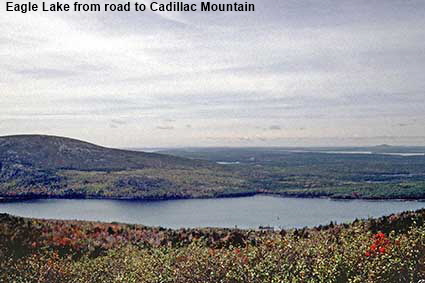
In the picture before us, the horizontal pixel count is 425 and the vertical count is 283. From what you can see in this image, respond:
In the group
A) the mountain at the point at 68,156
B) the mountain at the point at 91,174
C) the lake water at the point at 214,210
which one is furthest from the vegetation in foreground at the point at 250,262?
the mountain at the point at 68,156

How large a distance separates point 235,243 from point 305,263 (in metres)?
12.6

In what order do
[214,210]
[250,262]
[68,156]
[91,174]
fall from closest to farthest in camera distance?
[250,262] < [214,210] < [91,174] < [68,156]

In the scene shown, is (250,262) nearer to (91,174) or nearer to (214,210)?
(214,210)

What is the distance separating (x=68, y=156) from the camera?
6388 inches

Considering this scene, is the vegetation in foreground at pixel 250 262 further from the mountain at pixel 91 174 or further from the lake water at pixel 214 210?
the mountain at pixel 91 174

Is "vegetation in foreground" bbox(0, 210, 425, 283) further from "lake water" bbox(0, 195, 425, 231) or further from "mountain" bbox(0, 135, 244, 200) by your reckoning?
"mountain" bbox(0, 135, 244, 200)

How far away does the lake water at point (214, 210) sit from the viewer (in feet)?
265

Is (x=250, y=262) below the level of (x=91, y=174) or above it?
above

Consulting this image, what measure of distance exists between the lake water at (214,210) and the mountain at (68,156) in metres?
36.1

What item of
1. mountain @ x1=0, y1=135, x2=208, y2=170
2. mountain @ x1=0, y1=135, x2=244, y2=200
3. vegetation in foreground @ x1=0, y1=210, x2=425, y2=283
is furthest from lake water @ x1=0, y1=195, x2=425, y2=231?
vegetation in foreground @ x1=0, y1=210, x2=425, y2=283

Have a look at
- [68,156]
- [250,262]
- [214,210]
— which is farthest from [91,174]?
[250,262]

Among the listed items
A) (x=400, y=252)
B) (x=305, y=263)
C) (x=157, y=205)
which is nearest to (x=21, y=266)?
(x=305, y=263)

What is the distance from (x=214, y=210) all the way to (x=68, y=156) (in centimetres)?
7548

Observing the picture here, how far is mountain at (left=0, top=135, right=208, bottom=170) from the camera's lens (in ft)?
476
